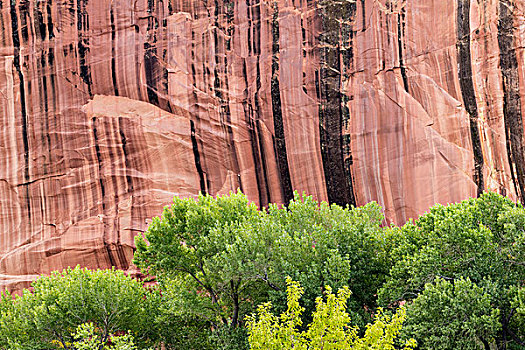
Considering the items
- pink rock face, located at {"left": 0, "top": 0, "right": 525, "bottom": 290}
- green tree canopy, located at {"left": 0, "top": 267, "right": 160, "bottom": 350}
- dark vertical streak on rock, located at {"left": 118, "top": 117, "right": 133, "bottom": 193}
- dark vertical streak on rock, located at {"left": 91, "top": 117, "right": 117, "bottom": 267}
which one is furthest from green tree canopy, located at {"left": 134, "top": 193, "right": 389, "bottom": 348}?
dark vertical streak on rock, located at {"left": 118, "top": 117, "right": 133, "bottom": 193}

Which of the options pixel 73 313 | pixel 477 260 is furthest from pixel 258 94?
pixel 477 260

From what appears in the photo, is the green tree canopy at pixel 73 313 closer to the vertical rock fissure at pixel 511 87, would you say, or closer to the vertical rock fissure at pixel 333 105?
the vertical rock fissure at pixel 333 105

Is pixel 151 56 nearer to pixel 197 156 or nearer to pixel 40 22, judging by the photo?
pixel 197 156

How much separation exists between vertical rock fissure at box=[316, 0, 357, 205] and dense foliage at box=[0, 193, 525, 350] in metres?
4.27

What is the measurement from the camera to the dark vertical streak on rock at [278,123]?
24984mm

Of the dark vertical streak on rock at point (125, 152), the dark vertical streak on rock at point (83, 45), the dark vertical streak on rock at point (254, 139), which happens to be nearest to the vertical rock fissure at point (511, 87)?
the dark vertical streak on rock at point (254, 139)

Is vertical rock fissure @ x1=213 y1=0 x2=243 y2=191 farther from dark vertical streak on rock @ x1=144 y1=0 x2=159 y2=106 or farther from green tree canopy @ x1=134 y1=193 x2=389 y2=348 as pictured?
green tree canopy @ x1=134 y1=193 x2=389 y2=348

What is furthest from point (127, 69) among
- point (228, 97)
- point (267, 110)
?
point (267, 110)

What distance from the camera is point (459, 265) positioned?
52.5ft

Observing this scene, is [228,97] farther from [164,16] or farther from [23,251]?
[23,251]

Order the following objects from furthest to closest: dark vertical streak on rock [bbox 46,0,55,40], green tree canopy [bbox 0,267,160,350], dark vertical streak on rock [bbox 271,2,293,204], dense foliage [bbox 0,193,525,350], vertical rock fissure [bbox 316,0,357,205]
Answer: dark vertical streak on rock [bbox 46,0,55,40] < dark vertical streak on rock [bbox 271,2,293,204] < vertical rock fissure [bbox 316,0,357,205] < green tree canopy [bbox 0,267,160,350] < dense foliage [bbox 0,193,525,350]

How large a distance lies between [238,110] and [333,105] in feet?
14.5

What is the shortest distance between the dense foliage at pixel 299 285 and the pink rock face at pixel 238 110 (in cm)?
509

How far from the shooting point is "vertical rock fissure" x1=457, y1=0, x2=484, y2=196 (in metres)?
23.3
